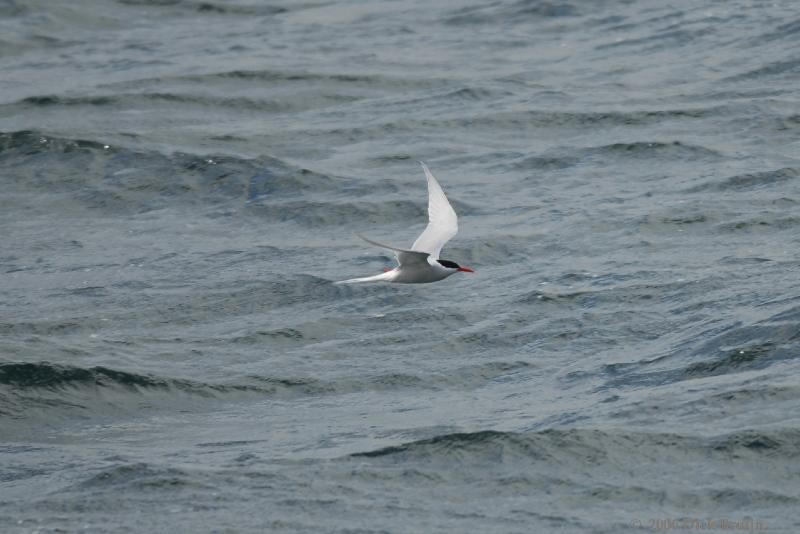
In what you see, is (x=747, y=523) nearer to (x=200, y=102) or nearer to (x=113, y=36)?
(x=200, y=102)

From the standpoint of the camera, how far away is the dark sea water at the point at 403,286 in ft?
44.6

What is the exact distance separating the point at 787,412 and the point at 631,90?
13200 mm

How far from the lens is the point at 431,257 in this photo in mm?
16250

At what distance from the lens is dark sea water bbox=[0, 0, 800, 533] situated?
1359 centimetres

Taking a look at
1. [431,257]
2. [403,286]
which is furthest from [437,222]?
[403,286]

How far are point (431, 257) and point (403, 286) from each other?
10.3 ft

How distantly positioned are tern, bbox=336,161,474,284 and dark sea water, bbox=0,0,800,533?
1.09 meters

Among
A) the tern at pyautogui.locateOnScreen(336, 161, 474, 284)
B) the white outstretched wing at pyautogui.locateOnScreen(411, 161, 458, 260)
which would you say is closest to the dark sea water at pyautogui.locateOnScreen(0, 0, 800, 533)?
the tern at pyautogui.locateOnScreen(336, 161, 474, 284)

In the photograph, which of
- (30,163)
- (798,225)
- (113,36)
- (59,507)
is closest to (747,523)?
(59,507)

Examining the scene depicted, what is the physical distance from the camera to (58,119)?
26828 millimetres

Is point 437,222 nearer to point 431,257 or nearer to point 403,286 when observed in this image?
point 431,257

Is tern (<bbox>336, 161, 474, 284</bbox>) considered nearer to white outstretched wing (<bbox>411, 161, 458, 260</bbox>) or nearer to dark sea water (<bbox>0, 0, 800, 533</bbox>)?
white outstretched wing (<bbox>411, 161, 458, 260</bbox>)

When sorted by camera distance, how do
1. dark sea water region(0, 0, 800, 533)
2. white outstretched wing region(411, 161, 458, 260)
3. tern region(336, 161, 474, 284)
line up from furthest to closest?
white outstretched wing region(411, 161, 458, 260) → tern region(336, 161, 474, 284) → dark sea water region(0, 0, 800, 533)

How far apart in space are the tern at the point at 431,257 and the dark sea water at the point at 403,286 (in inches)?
42.8
